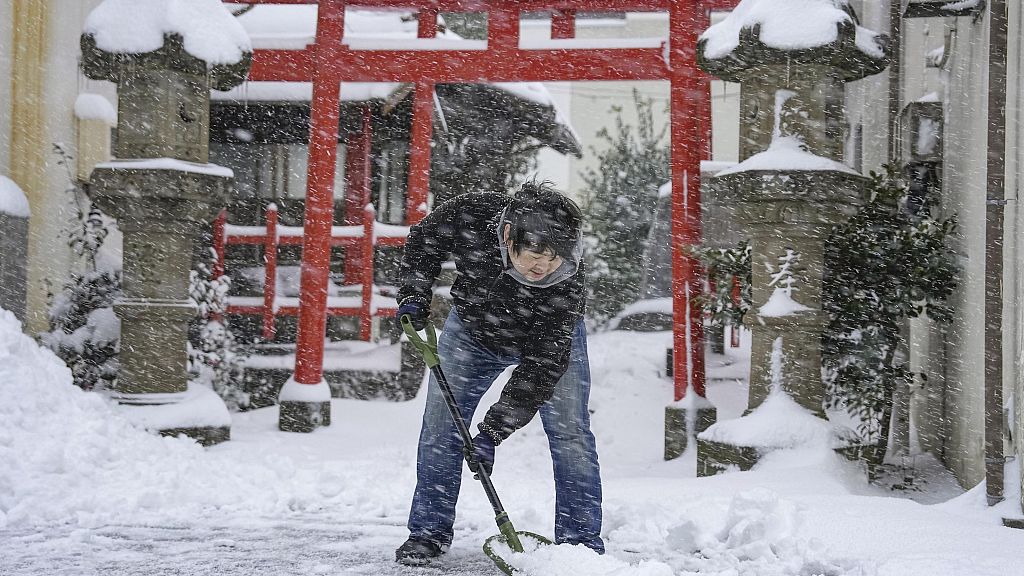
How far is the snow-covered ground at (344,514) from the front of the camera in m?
3.53

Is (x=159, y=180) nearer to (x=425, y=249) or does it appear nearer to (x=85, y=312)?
(x=85, y=312)

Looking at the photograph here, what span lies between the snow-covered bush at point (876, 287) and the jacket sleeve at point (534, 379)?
3.20 metres

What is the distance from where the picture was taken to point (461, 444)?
11.8 ft

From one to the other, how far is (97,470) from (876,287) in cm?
450

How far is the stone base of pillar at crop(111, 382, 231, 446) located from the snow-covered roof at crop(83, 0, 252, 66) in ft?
7.38

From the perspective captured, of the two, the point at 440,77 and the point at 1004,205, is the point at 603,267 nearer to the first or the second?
the point at 440,77

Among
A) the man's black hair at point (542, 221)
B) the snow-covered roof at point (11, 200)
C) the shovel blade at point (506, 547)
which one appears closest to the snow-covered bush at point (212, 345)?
the snow-covered roof at point (11, 200)

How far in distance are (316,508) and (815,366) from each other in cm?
300

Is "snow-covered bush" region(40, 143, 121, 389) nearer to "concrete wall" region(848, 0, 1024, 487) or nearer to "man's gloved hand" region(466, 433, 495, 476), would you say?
"man's gloved hand" region(466, 433, 495, 476)

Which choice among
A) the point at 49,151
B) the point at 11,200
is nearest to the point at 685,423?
the point at 11,200

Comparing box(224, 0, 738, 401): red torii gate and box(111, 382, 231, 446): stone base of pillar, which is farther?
box(224, 0, 738, 401): red torii gate

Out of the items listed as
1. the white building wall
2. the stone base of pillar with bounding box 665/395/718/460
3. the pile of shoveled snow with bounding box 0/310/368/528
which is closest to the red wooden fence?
the stone base of pillar with bounding box 665/395/718/460

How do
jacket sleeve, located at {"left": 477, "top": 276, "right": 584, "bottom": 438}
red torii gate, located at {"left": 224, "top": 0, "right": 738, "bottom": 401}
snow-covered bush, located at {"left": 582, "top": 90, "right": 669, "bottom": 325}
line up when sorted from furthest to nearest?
snow-covered bush, located at {"left": 582, "top": 90, "right": 669, "bottom": 325} → red torii gate, located at {"left": 224, "top": 0, "right": 738, "bottom": 401} → jacket sleeve, located at {"left": 477, "top": 276, "right": 584, "bottom": 438}

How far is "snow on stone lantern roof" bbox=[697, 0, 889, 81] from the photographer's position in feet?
18.3
